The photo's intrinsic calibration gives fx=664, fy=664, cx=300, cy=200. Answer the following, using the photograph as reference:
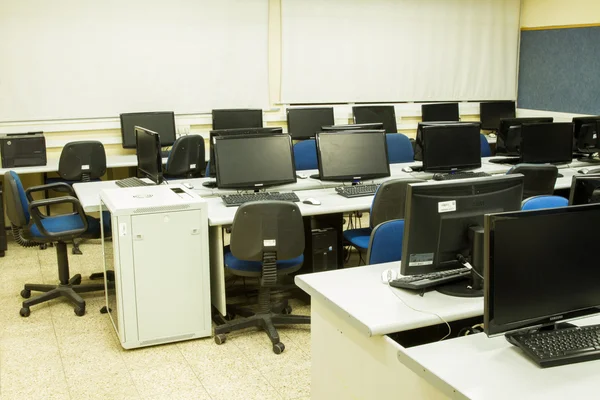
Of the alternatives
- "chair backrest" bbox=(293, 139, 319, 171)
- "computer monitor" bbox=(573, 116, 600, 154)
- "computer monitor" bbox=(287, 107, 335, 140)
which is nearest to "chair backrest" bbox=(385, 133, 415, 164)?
"chair backrest" bbox=(293, 139, 319, 171)

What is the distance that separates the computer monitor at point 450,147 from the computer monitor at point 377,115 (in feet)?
8.00

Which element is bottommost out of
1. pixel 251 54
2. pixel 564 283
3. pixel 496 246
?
pixel 564 283

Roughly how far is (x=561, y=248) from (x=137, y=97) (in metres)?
5.44

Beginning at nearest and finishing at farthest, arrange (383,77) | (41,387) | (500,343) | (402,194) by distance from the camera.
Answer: (500,343)
(41,387)
(402,194)
(383,77)

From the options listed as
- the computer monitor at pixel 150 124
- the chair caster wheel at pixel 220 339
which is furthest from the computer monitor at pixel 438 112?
the chair caster wheel at pixel 220 339

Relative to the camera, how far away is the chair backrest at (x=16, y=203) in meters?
4.18

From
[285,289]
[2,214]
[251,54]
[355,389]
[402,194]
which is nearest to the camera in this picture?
[355,389]

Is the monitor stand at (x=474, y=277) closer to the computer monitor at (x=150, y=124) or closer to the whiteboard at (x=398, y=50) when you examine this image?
the computer monitor at (x=150, y=124)

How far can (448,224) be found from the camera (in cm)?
239

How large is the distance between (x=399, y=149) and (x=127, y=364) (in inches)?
135

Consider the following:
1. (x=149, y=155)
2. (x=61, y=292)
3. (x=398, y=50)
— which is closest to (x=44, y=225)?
(x=61, y=292)

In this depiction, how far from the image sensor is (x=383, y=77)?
7.96 m

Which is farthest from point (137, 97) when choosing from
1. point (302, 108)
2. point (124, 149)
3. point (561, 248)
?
point (561, 248)

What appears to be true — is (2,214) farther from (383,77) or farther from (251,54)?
(383,77)
